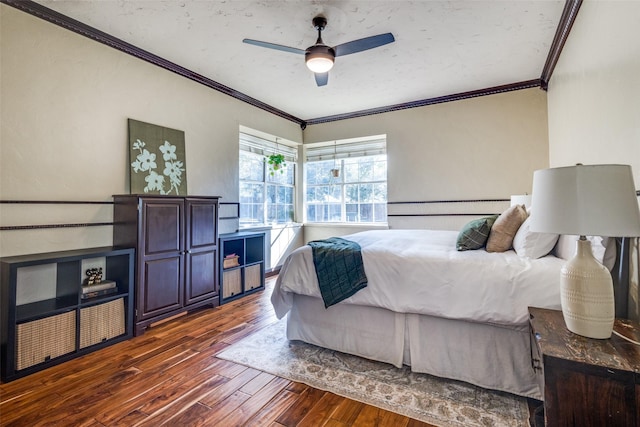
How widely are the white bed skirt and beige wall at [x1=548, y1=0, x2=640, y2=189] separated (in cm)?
111

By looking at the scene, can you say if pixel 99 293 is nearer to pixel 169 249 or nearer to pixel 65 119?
pixel 169 249

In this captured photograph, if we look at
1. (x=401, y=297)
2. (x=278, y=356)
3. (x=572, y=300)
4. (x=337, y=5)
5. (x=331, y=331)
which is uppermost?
(x=337, y=5)

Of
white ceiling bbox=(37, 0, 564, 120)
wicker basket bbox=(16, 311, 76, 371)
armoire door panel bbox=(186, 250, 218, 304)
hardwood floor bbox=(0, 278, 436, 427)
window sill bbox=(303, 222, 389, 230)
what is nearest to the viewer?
hardwood floor bbox=(0, 278, 436, 427)

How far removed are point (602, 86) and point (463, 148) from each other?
93.9 inches

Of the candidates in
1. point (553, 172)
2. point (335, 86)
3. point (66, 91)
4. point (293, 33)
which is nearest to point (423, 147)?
point (335, 86)

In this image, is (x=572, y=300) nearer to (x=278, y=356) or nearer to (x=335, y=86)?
(x=278, y=356)

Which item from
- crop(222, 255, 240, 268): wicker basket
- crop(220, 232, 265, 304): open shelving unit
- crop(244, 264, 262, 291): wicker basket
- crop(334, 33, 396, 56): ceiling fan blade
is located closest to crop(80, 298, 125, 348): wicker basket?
crop(220, 232, 265, 304): open shelving unit

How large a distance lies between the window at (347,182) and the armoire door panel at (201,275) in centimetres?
254

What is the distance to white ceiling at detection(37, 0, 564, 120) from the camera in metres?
2.39

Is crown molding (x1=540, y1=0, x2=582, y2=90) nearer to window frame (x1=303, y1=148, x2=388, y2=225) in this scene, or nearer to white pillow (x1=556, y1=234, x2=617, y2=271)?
white pillow (x1=556, y1=234, x2=617, y2=271)

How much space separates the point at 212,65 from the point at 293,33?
1158 mm

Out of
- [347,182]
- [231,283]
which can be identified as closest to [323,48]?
[231,283]

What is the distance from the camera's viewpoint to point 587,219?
112 cm

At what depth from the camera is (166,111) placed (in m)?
3.31
